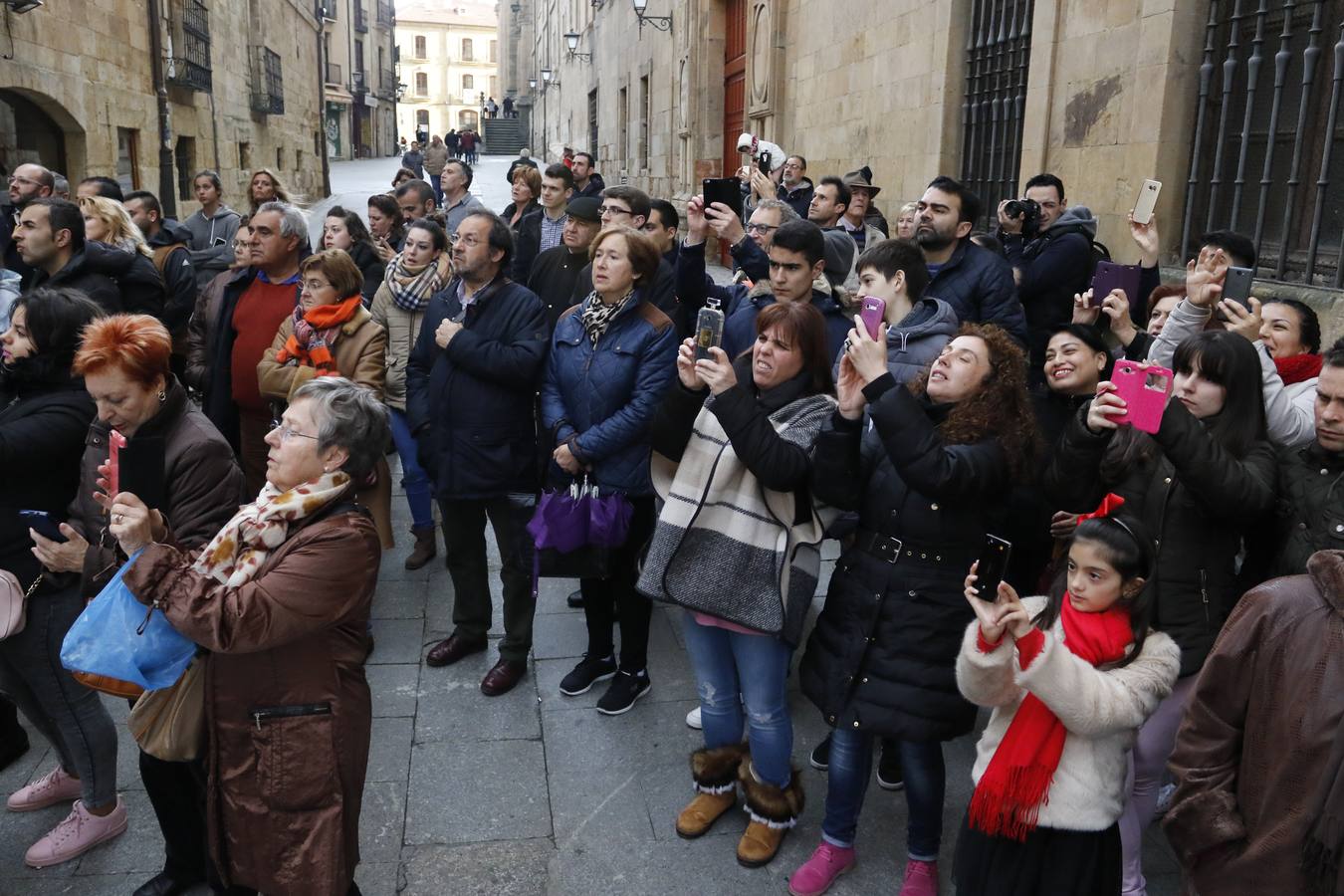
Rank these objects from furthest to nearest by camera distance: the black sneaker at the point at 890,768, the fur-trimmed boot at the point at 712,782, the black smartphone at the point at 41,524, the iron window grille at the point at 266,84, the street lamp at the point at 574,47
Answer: the street lamp at the point at 574,47
the iron window grille at the point at 266,84
the black sneaker at the point at 890,768
the fur-trimmed boot at the point at 712,782
the black smartphone at the point at 41,524

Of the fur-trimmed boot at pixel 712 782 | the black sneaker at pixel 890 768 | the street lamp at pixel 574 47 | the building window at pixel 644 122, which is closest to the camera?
the fur-trimmed boot at pixel 712 782

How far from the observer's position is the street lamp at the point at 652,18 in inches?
732

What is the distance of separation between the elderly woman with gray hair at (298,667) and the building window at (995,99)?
689 cm

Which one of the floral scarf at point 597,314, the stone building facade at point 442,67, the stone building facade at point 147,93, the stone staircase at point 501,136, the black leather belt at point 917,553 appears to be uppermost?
the stone building facade at point 442,67

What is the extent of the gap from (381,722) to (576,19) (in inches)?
1291

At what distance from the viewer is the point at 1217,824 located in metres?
2.20

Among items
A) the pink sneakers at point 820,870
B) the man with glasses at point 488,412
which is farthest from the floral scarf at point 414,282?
the pink sneakers at point 820,870

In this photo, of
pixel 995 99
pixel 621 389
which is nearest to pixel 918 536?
pixel 621 389

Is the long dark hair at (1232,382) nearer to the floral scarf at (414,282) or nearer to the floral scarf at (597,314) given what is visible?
the floral scarf at (597,314)

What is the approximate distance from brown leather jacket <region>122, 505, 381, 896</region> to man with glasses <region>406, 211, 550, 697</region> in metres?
1.65

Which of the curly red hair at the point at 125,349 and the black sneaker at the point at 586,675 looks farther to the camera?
the black sneaker at the point at 586,675

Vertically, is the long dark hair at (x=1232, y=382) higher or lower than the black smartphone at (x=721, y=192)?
lower

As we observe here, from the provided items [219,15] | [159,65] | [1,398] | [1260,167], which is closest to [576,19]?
[219,15]

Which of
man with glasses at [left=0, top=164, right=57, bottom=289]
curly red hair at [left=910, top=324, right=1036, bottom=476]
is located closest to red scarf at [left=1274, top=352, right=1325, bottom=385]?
curly red hair at [left=910, top=324, right=1036, bottom=476]
